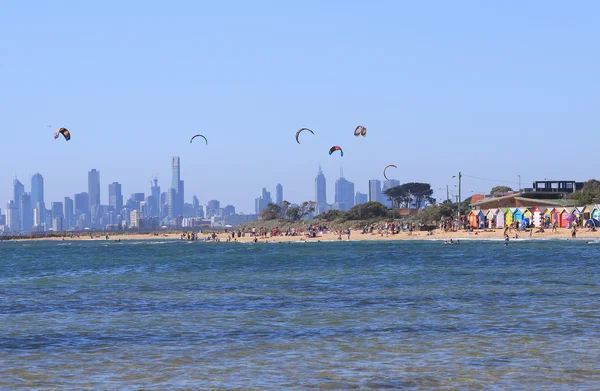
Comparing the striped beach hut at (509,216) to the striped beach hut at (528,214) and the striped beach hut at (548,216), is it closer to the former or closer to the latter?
the striped beach hut at (528,214)

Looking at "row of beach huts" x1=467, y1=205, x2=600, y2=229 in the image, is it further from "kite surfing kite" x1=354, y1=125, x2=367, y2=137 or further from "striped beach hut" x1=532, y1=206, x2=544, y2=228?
"kite surfing kite" x1=354, y1=125, x2=367, y2=137

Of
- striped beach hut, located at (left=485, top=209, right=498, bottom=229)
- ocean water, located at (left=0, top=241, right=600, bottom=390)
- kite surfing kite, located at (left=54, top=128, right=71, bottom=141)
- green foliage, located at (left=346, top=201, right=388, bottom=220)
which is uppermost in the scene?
kite surfing kite, located at (left=54, top=128, right=71, bottom=141)

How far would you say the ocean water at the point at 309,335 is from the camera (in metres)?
13.3

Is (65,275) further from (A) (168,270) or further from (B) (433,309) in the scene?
(B) (433,309)

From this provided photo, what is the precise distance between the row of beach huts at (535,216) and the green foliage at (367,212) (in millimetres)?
50460

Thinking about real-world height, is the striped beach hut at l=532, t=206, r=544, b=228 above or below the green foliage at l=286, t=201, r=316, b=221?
below

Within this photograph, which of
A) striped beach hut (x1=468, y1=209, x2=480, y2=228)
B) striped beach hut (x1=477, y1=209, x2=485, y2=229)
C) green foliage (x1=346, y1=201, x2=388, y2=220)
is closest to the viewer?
striped beach hut (x1=477, y1=209, x2=485, y2=229)

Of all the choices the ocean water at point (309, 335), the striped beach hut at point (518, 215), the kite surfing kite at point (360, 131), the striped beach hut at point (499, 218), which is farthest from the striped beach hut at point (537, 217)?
the ocean water at point (309, 335)

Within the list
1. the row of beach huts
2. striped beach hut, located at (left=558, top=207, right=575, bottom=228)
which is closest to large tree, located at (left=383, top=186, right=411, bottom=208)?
the row of beach huts

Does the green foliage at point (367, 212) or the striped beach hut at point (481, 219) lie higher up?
the green foliage at point (367, 212)

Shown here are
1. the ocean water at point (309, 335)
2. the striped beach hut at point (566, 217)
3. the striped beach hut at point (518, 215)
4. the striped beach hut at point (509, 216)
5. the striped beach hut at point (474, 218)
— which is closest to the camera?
the ocean water at point (309, 335)

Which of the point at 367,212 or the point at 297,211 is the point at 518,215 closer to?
the point at 367,212

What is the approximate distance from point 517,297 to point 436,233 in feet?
236

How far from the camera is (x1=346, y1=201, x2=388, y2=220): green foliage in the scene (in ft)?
509
